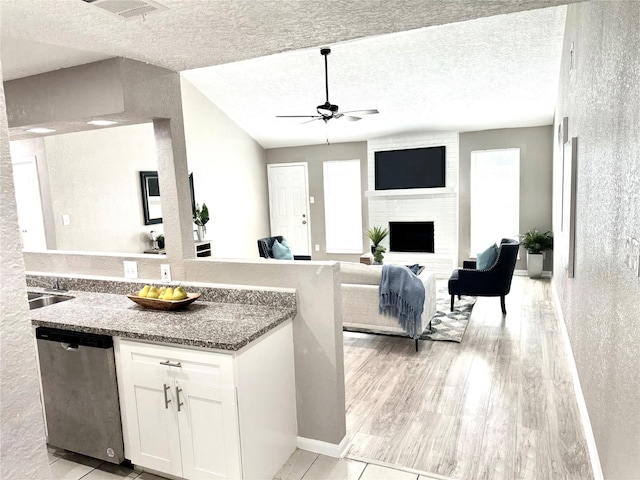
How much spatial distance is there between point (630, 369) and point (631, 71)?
1.02m

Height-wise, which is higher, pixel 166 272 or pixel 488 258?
pixel 166 272

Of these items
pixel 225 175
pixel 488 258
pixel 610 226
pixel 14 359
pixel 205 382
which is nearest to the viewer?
pixel 14 359

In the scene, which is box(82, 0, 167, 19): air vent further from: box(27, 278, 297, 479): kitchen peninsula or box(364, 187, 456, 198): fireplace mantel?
box(364, 187, 456, 198): fireplace mantel

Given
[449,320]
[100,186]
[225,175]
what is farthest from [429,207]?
[100,186]

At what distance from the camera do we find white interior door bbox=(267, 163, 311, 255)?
28.7ft

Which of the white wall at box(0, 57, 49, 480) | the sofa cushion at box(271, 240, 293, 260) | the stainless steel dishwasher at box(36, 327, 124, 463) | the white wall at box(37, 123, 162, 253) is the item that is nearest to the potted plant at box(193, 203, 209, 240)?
the white wall at box(37, 123, 162, 253)

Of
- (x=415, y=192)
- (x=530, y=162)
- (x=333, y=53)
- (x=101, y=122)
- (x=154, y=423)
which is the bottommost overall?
(x=154, y=423)

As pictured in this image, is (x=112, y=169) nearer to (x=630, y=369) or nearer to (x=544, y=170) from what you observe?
(x=630, y=369)

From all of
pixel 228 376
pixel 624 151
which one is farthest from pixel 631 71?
pixel 228 376

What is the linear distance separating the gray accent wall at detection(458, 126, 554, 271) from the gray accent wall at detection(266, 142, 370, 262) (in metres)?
1.88

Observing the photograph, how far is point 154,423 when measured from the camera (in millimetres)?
2238

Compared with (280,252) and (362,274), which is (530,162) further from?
(362,274)

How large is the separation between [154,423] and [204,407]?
35cm

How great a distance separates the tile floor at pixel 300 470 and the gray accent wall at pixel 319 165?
6.07 m
